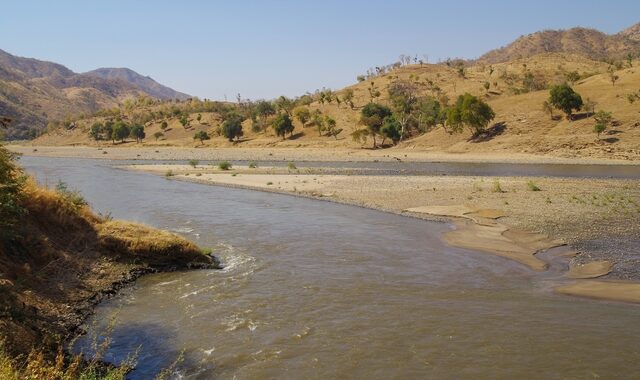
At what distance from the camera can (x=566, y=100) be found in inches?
2707

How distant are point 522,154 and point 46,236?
194ft

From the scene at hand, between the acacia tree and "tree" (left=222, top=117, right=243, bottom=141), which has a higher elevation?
"tree" (left=222, top=117, right=243, bottom=141)

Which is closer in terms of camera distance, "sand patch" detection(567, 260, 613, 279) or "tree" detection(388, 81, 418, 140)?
"sand patch" detection(567, 260, 613, 279)

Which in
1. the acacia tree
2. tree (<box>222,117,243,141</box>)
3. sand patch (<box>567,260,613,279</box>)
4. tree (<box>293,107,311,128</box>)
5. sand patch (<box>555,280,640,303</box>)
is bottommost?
sand patch (<box>555,280,640,303</box>)

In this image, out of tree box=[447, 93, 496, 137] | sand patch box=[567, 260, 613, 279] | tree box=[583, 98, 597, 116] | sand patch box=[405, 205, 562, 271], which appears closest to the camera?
sand patch box=[567, 260, 613, 279]

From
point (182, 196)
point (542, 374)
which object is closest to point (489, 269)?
point (542, 374)

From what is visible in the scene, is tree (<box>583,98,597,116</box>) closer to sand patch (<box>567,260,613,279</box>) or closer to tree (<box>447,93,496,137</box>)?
tree (<box>447,93,496,137</box>)

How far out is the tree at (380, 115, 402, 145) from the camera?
260 feet

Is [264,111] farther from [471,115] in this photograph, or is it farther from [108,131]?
[471,115]

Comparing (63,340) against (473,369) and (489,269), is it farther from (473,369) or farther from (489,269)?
(489,269)

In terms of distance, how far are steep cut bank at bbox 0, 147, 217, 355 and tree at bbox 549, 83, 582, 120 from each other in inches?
2558

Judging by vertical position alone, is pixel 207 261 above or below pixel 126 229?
below

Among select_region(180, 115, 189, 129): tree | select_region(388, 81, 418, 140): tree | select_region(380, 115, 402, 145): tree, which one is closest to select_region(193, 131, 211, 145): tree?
select_region(180, 115, 189, 129): tree

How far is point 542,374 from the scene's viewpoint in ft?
30.4
